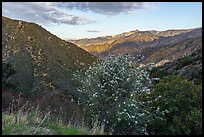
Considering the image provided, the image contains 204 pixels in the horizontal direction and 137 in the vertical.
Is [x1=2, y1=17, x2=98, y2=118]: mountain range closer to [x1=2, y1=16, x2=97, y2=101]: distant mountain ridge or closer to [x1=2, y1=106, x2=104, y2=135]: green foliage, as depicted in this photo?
[x1=2, y1=16, x2=97, y2=101]: distant mountain ridge

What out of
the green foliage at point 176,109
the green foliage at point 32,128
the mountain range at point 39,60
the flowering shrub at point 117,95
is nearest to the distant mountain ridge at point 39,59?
the mountain range at point 39,60

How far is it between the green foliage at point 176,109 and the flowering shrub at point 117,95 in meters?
0.42

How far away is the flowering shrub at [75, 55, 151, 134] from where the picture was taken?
34.8ft

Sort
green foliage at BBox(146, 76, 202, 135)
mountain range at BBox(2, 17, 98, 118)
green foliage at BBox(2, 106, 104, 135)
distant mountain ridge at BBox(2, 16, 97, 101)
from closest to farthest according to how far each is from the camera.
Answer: green foliage at BBox(2, 106, 104, 135), green foliage at BBox(146, 76, 202, 135), mountain range at BBox(2, 17, 98, 118), distant mountain ridge at BBox(2, 16, 97, 101)

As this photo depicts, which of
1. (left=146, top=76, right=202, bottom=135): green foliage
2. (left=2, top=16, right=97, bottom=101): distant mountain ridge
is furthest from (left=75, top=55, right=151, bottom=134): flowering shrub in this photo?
(left=2, top=16, right=97, bottom=101): distant mountain ridge

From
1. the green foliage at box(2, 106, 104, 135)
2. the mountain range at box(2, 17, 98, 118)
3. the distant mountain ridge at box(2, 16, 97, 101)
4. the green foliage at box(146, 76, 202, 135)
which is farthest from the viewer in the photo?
the distant mountain ridge at box(2, 16, 97, 101)

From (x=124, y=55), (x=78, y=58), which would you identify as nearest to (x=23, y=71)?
(x=78, y=58)

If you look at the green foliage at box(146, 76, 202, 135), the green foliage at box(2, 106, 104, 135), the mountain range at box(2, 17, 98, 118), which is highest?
the green foliage at box(2, 106, 104, 135)

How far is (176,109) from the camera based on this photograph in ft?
35.6

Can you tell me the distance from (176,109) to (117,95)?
1.85 m

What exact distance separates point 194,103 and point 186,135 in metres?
1.22

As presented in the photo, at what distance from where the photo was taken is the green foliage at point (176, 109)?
1052 cm

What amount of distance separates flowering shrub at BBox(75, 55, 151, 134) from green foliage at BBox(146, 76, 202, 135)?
1.39ft

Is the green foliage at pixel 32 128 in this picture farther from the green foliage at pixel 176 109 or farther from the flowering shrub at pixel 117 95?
the green foliage at pixel 176 109
